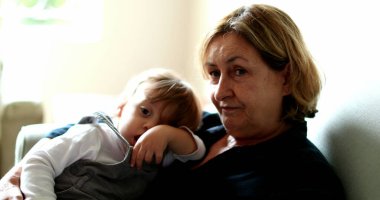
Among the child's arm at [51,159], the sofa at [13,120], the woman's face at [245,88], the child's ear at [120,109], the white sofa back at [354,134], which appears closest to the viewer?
the white sofa back at [354,134]

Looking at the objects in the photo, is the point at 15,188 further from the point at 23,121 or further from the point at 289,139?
the point at 23,121

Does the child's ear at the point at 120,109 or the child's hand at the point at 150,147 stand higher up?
the child's ear at the point at 120,109

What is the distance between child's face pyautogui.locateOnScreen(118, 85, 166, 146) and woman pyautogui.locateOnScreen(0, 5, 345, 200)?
82 mm

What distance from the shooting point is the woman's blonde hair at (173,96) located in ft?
4.27

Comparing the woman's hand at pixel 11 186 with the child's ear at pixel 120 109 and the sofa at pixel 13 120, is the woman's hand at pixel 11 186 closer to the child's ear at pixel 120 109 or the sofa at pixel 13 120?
the child's ear at pixel 120 109

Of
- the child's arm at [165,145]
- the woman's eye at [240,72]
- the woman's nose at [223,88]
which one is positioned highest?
the woman's eye at [240,72]

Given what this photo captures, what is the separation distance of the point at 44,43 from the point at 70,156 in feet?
6.99

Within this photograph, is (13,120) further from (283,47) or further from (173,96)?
(283,47)

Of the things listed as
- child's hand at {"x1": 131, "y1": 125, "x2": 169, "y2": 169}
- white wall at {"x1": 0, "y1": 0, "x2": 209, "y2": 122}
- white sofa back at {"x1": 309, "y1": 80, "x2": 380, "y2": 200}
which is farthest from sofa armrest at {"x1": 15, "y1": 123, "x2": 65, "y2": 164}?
white wall at {"x1": 0, "y1": 0, "x2": 209, "y2": 122}

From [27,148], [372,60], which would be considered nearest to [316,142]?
[372,60]

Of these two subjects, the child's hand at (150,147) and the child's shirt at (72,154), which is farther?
the child's hand at (150,147)

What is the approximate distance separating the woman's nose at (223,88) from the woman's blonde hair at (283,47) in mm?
119

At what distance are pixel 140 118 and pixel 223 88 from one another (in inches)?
11.3

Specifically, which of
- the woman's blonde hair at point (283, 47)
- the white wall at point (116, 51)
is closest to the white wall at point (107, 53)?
the white wall at point (116, 51)
